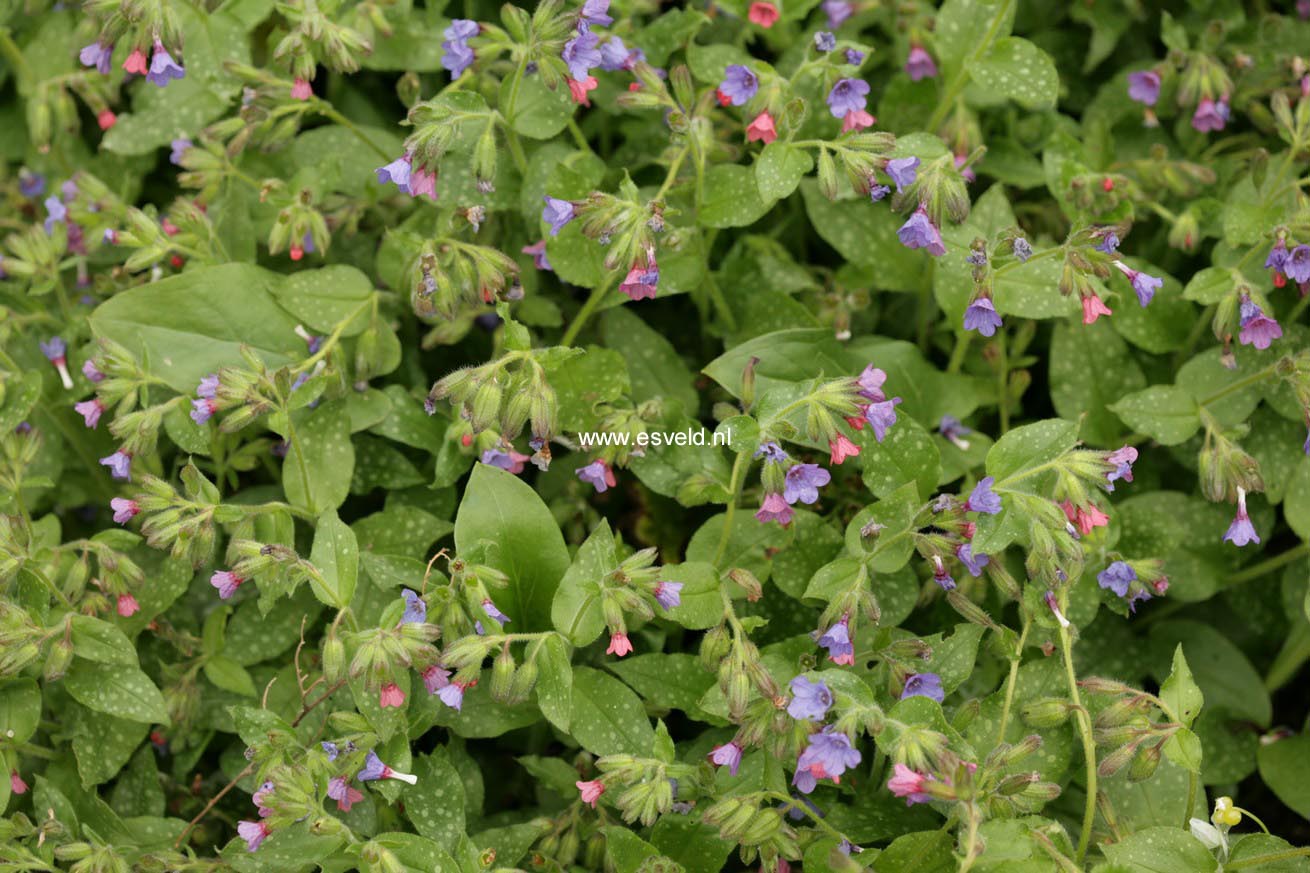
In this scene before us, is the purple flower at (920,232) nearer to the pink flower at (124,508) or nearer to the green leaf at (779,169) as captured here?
the green leaf at (779,169)

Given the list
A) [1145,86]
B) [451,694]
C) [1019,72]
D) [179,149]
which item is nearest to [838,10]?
[1019,72]

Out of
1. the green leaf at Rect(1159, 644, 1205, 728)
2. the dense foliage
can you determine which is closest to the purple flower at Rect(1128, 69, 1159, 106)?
the dense foliage

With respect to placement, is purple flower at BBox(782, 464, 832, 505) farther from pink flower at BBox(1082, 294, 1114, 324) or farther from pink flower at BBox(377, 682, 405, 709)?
pink flower at BBox(377, 682, 405, 709)

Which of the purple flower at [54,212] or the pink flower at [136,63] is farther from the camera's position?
the purple flower at [54,212]

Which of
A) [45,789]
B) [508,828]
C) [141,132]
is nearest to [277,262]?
[141,132]

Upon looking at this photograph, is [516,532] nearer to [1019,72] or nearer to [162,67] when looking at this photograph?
[162,67]

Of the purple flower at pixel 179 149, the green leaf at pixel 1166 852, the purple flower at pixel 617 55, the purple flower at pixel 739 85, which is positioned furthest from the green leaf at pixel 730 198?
the green leaf at pixel 1166 852

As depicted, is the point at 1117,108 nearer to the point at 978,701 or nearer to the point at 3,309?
the point at 978,701
